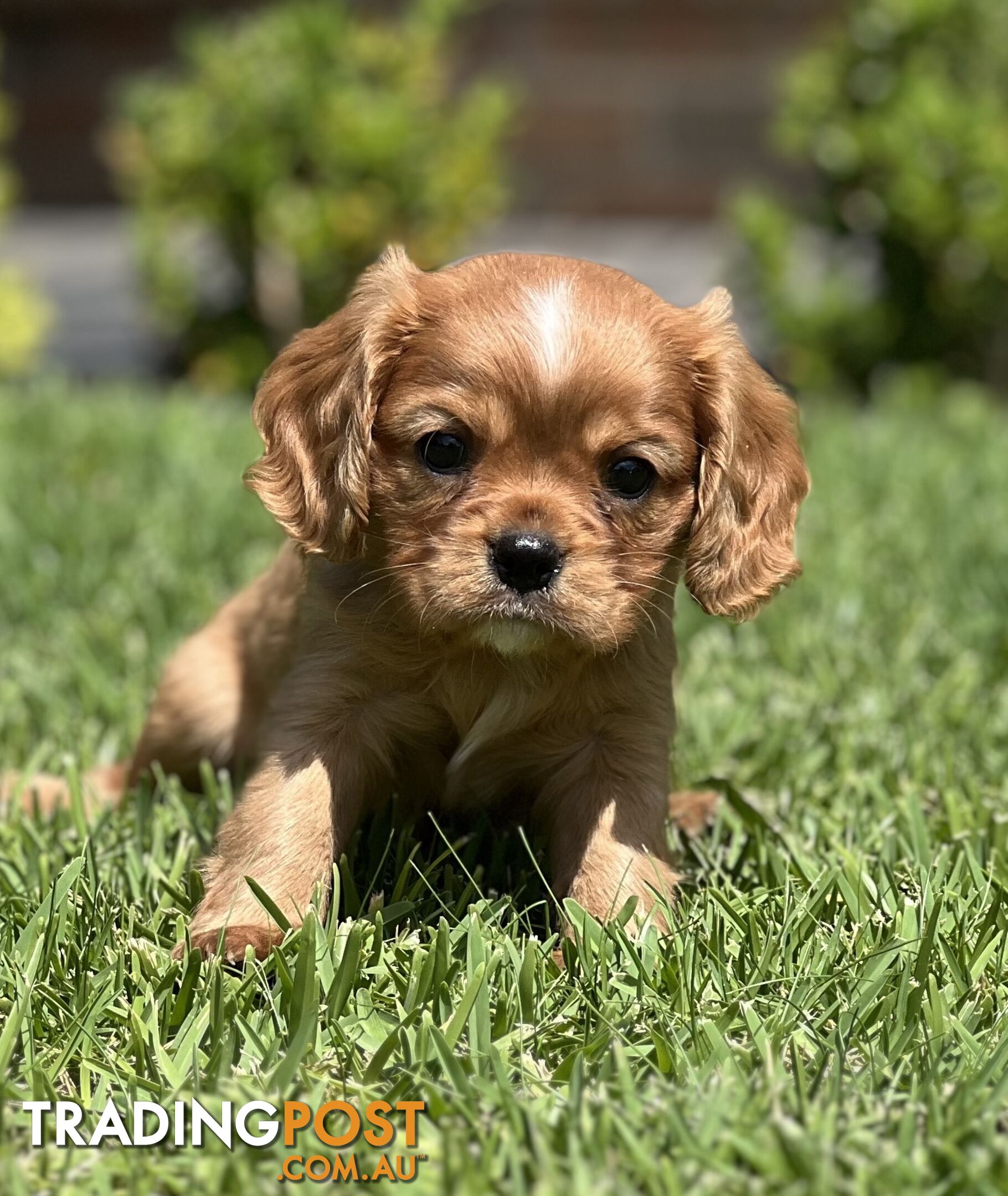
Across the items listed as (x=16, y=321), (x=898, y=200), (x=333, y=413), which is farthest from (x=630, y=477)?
(x=898, y=200)

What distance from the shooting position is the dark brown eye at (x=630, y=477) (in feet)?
9.14

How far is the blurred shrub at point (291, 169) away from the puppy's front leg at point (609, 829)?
6.66 m

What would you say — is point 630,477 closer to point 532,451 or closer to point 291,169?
point 532,451

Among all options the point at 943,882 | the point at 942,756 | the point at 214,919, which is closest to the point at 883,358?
the point at 942,756

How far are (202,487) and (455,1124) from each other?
174 inches

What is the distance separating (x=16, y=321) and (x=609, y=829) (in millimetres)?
6963

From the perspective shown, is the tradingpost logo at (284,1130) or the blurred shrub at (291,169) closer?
the tradingpost logo at (284,1130)

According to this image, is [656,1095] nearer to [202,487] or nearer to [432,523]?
[432,523]

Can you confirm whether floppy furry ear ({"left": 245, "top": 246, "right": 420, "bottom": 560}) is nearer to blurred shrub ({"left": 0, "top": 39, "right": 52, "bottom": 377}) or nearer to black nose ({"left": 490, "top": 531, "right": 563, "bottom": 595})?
black nose ({"left": 490, "top": 531, "right": 563, "bottom": 595})

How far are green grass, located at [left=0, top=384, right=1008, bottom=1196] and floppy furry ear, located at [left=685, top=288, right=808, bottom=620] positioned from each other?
0.60 metres

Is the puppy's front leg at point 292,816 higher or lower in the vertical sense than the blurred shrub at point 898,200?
lower

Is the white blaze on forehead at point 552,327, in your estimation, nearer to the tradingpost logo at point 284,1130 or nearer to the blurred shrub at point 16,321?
the tradingpost logo at point 284,1130

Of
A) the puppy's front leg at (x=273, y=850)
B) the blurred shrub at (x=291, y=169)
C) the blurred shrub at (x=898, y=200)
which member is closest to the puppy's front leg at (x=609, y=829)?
the puppy's front leg at (x=273, y=850)

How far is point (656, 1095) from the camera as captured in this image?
7.36ft
